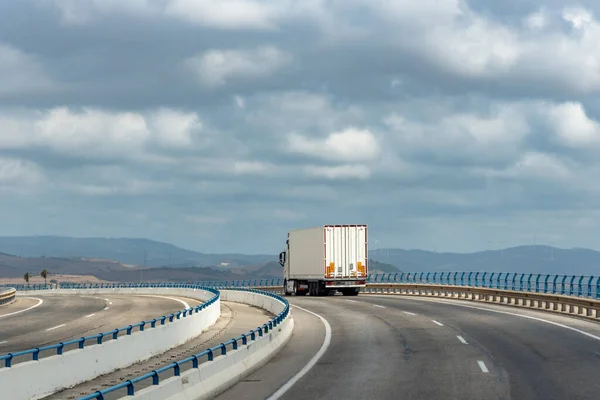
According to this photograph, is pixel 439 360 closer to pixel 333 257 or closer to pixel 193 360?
pixel 193 360

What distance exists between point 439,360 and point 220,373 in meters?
7.16

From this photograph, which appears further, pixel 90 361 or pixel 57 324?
pixel 57 324

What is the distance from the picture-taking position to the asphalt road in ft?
65.9

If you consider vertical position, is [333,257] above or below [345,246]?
below

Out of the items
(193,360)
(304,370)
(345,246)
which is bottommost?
(304,370)

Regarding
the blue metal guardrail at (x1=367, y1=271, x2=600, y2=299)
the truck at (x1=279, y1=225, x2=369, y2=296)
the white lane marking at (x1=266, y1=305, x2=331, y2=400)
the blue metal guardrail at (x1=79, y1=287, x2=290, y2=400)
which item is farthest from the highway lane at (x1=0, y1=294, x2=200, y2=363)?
the blue metal guardrail at (x1=367, y1=271, x2=600, y2=299)

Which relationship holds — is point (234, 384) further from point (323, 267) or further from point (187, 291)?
point (187, 291)

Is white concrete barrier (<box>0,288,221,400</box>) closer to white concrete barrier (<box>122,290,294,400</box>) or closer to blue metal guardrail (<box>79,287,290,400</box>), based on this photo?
blue metal guardrail (<box>79,287,290,400</box>)

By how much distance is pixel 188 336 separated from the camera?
34406mm

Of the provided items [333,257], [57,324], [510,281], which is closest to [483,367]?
[57,324]

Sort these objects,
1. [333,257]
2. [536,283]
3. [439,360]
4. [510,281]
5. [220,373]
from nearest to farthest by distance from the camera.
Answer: [220,373]
[439,360]
[536,283]
[510,281]
[333,257]

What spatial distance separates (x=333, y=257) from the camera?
6731 centimetres

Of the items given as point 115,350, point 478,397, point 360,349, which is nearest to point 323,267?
point 360,349

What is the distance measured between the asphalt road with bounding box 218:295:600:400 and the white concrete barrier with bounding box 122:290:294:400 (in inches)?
11.5
